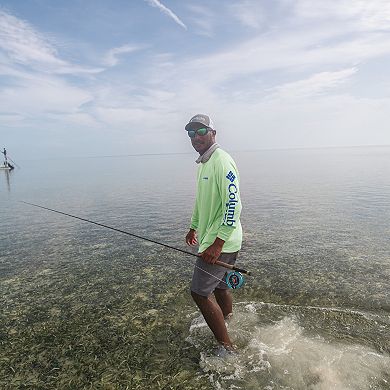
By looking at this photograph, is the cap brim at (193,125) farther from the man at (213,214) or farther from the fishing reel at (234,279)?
the fishing reel at (234,279)

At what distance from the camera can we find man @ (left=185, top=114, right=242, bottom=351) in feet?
17.4

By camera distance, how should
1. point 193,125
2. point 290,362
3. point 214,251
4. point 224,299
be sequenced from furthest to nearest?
point 224,299
point 290,362
point 193,125
point 214,251

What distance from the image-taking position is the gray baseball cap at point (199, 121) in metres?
5.62

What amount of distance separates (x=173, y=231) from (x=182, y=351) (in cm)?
1155

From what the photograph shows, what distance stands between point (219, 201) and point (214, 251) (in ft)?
2.84

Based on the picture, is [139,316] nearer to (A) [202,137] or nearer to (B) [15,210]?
(A) [202,137]

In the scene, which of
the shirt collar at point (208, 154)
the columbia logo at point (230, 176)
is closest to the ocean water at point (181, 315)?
the columbia logo at point (230, 176)

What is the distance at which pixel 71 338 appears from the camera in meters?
6.96

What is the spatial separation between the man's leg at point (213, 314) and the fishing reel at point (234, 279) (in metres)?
0.55

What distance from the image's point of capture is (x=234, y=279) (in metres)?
6.14

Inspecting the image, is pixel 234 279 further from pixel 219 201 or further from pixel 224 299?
pixel 219 201

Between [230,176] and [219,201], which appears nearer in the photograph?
[230,176]

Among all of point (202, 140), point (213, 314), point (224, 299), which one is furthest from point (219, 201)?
point (224, 299)

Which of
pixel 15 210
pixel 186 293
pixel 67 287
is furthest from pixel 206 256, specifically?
pixel 15 210
